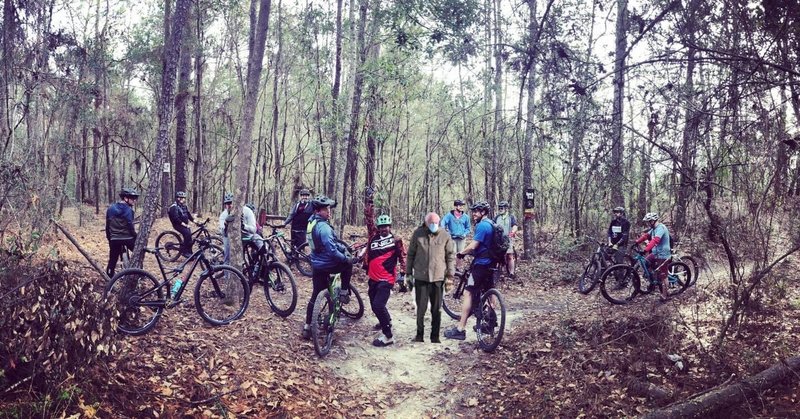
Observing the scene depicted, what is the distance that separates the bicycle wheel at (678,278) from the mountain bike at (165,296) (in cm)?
764

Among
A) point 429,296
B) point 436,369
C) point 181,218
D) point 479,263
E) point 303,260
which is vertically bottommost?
point 436,369

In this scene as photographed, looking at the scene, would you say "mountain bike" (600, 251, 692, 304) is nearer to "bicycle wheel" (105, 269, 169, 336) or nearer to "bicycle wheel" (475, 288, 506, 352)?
"bicycle wheel" (475, 288, 506, 352)

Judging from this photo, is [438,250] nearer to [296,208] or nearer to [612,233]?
[296,208]

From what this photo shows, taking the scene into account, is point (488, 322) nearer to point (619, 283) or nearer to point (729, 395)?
point (729, 395)

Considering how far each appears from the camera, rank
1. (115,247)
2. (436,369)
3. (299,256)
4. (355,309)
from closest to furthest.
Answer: (436,369)
(355,309)
(115,247)
(299,256)

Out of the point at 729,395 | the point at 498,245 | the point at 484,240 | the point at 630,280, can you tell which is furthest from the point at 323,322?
the point at 630,280

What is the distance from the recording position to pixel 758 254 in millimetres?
6125

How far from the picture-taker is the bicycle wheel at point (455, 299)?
9.05 metres

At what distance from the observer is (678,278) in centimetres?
978

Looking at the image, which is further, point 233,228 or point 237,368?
point 233,228

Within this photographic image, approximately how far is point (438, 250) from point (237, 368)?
311 centimetres

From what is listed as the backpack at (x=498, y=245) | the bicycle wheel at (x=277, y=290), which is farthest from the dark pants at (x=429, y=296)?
the bicycle wheel at (x=277, y=290)

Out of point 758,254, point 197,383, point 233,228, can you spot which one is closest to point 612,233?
point 758,254

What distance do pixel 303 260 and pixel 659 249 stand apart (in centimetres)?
734
